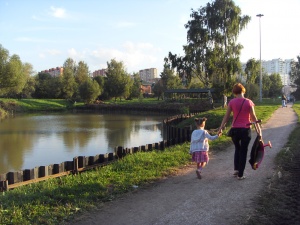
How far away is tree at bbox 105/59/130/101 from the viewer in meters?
69.0

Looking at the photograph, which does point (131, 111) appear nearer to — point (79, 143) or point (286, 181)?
point (79, 143)

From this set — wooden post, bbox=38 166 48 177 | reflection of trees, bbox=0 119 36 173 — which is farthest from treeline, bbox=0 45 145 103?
wooden post, bbox=38 166 48 177

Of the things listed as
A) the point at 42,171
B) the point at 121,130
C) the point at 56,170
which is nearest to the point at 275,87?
the point at 121,130

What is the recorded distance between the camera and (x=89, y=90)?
66438 mm

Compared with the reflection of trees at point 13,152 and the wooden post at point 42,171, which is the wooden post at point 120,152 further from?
the reflection of trees at point 13,152

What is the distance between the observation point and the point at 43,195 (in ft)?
19.4

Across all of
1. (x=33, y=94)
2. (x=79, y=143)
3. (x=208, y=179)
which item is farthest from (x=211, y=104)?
(x=33, y=94)

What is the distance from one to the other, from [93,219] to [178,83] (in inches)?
2869

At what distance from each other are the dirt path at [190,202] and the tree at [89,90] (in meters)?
60.2

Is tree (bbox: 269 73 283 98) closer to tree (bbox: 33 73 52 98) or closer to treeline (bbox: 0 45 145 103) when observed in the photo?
treeline (bbox: 0 45 145 103)

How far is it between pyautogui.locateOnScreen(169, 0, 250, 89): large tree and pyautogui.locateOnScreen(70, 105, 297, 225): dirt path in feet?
95.6

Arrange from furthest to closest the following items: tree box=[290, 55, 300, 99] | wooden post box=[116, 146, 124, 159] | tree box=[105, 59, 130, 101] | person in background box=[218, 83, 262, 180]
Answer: tree box=[290, 55, 300, 99] < tree box=[105, 59, 130, 101] < wooden post box=[116, 146, 124, 159] < person in background box=[218, 83, 262, 180]

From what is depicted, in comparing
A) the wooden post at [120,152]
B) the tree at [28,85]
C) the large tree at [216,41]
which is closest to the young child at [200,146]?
the wooden post at [120,152]

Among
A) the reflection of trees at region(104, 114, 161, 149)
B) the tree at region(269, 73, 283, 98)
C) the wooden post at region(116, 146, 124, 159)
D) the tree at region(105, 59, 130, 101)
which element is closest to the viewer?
the wooden post at region(116, 146, 124, 159)
